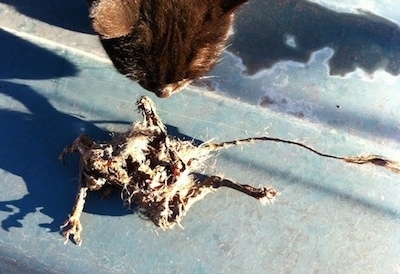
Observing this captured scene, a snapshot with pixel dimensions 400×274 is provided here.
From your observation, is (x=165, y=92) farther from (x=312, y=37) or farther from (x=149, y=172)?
(x=312, y=37)

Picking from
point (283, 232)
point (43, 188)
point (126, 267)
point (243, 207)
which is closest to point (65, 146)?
point (43, 188)

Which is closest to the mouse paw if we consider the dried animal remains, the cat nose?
the dried animal remains

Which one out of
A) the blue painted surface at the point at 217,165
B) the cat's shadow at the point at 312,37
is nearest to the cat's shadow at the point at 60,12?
the blue painted surface at the point at 217,165

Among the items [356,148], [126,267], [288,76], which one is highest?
[288,76]

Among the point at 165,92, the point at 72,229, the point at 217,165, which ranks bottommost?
the point at 72,229

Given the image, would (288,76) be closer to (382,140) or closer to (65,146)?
(382,140)

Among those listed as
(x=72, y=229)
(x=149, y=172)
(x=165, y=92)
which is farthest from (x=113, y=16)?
(x=72, y=229)

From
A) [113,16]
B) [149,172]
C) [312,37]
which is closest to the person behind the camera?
[113,16]
